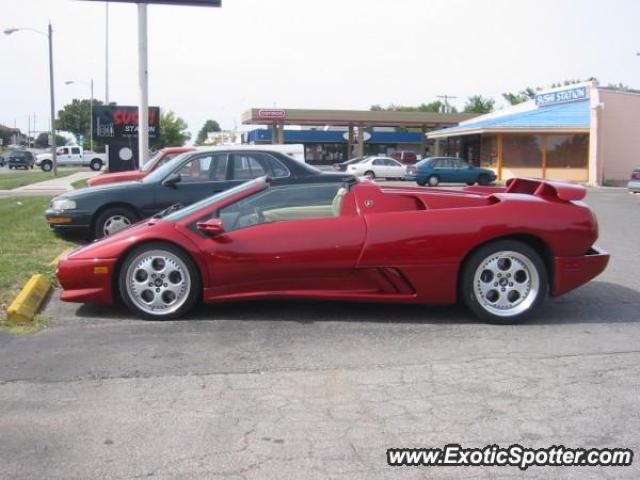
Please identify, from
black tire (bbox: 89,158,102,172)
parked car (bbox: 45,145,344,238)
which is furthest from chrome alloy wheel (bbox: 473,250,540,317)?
black tire (bbox: 89,158,102,172)

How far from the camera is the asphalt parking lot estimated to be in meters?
3.41

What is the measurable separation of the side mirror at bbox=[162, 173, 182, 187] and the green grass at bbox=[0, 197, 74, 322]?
1600 mm

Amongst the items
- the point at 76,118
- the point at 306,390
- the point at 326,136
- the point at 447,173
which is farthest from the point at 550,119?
the point at 76,118

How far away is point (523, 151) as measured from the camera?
37.0m

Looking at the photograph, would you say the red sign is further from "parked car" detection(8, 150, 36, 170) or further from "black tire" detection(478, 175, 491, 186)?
"black tire" detection(478, 175, 491, 186)

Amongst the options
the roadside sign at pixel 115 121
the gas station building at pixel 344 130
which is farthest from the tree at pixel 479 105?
the roadside sign at pixel 115 121

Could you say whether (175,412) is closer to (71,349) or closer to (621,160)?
(71,349)

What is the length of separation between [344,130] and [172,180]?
2095 inches

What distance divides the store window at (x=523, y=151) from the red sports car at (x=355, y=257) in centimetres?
3228

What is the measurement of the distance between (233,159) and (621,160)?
30.4m

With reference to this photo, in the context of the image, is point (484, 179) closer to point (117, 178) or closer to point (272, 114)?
point (272, 114)

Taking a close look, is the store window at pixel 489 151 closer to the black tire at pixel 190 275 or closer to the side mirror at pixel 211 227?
the side mirror at pixel 211 227

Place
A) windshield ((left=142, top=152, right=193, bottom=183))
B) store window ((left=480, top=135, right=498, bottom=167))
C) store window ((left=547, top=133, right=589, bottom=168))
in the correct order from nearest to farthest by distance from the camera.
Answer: windshield ((left=142, top=152, right=193, bottom=183)) < store window ((left=547, top=133, right=589, bottom=168)) < store window ((left=480, top=135, right=498, bottom=167))

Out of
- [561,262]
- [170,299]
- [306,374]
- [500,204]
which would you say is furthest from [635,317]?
[170,299]
